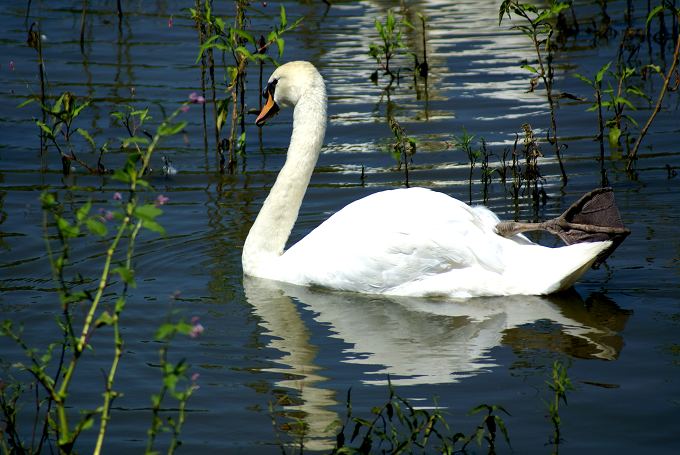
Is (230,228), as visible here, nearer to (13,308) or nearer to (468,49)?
(13,308)

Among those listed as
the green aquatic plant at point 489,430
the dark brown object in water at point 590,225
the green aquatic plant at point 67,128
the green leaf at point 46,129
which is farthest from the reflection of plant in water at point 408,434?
the green leaf at point 46,129

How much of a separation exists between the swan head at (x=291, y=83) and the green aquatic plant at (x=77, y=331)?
1.42m

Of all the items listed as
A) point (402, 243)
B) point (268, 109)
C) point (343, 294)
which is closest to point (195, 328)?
point (402, 243)

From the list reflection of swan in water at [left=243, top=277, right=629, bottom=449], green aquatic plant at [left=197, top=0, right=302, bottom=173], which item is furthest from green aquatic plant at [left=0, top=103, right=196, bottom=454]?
green aquatic plant at [left=197, top=0, right=302, bottom=173]

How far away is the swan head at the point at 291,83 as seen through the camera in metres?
7.94

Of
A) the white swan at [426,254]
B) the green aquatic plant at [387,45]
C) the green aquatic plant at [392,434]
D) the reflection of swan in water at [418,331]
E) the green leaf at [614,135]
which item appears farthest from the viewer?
the green aquatic plant at [387,45]

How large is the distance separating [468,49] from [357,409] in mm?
9963

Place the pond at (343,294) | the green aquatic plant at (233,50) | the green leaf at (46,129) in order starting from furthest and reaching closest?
the green leaf at (46,129), the green aquatic plant at (233,50), the pond at (343,294)

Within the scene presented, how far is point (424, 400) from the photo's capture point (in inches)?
212

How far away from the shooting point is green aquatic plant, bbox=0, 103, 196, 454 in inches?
155

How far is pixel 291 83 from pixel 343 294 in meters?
1.61

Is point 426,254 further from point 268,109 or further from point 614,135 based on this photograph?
point 614,135

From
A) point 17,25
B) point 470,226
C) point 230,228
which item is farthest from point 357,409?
point 17,25

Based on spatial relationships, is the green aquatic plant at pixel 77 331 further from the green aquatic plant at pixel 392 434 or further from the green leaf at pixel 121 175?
the green aquatic plant at pixel 392 434
